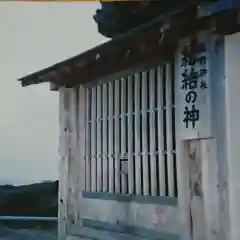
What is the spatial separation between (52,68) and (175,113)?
2441mm

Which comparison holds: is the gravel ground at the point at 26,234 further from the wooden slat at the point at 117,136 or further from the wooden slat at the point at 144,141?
the wooden slat at the point at 144,141

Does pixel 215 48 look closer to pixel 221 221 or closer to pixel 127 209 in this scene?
pixel 221 221

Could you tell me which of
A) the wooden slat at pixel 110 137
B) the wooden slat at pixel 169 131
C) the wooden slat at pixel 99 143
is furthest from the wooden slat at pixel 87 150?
A: the wooden slat at pixel 169 131

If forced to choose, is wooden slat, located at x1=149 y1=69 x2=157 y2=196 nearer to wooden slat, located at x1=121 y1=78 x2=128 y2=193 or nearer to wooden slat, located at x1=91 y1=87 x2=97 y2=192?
wooden slat, located at x1=121 y1=78 x2=128 y2=193

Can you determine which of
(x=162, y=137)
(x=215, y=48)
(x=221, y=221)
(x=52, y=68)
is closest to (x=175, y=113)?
(x=162, y=137)

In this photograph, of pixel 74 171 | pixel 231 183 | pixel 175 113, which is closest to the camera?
pixel 231 183

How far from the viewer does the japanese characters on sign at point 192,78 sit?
5938mm

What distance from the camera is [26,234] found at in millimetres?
15609

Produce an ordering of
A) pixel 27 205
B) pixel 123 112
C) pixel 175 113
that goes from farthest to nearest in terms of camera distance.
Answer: pixel 27 205 → pixel 123 112 → pixel 175 113

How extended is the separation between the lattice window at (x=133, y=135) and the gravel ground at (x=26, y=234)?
637 centimetres

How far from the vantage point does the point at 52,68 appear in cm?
801

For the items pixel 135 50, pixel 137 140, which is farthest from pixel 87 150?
pixel 135 50

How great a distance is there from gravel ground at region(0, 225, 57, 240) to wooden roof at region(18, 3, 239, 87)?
21.7 ft

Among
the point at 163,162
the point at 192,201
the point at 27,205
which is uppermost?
the point at 163,162
